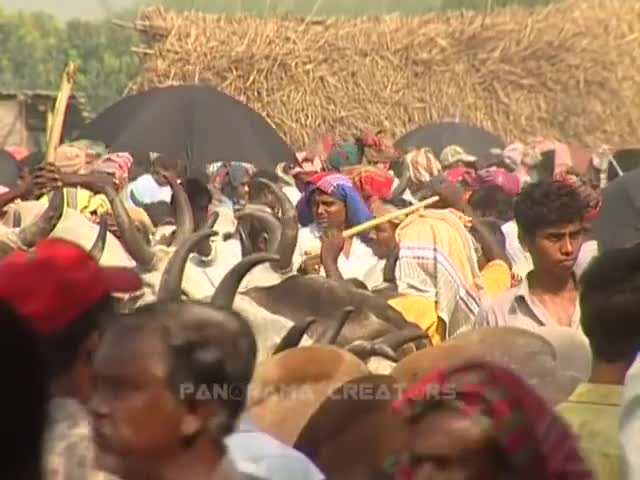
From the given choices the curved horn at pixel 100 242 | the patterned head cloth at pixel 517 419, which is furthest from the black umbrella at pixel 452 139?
the patterned head cloth at pixel 517 419

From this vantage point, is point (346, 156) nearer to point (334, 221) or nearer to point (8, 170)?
point (8, 170)

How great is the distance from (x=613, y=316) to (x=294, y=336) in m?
1.61

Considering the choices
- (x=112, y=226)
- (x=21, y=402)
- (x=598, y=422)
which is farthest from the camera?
(x=112, y=226)

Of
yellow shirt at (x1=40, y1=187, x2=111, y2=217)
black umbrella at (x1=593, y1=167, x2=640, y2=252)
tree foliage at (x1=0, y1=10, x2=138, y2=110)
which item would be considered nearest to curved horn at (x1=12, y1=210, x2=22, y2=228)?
yellow shirt at (x1=40, y1=187, x2=111, y2=217)

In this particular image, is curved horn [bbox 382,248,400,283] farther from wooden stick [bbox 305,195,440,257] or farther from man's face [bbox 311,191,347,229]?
man's face [bbox 311,191,347,229]

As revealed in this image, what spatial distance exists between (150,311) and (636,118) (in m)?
18.9

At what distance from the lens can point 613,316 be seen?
11.0ft

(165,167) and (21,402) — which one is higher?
(21,402)

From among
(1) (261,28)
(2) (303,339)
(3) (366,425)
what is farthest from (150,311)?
(1) (261,28)

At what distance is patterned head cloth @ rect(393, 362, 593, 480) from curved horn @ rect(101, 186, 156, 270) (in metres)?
4.04

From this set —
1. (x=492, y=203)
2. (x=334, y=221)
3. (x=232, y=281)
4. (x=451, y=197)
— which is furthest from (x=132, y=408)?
(x=492, y=203)

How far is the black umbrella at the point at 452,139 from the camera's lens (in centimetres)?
1625

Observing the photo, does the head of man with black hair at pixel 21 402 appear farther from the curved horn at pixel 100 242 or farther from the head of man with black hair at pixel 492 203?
the head of man with black hair at pixel 492 203

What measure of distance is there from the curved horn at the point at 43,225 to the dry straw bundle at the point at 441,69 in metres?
13.1
